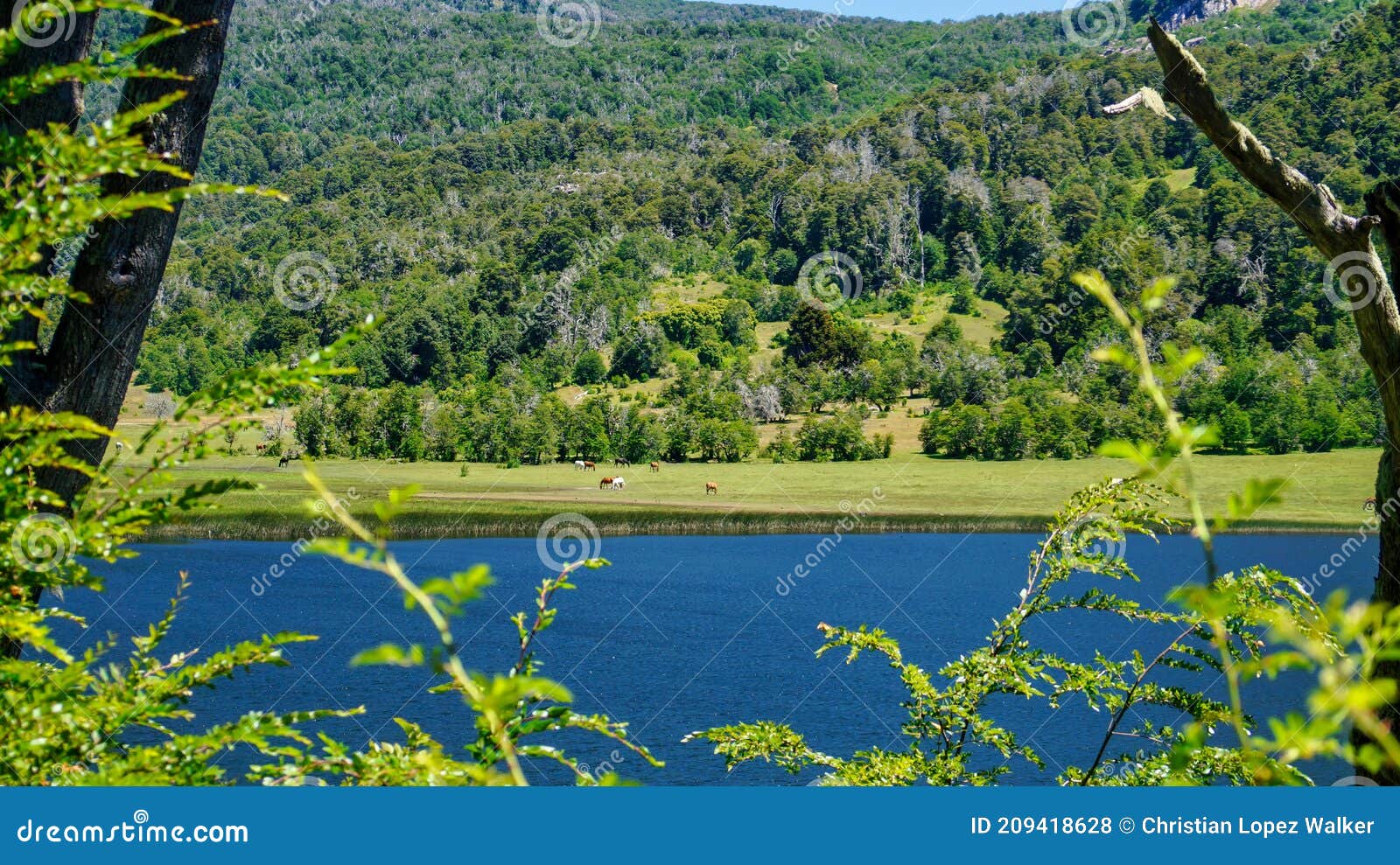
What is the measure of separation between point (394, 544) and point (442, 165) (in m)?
87.5

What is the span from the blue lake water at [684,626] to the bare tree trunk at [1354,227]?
6.14m

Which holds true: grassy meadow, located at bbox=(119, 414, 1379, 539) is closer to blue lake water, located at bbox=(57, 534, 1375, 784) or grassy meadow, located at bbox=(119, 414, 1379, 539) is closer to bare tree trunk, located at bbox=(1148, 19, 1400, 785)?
blue lake water, located at bbox=(57, 534, 1375, 784)

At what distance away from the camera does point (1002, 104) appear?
99250mm

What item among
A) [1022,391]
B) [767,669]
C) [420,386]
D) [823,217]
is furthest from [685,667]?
[823,217]

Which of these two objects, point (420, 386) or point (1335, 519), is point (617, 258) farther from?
point (1335, 519)
